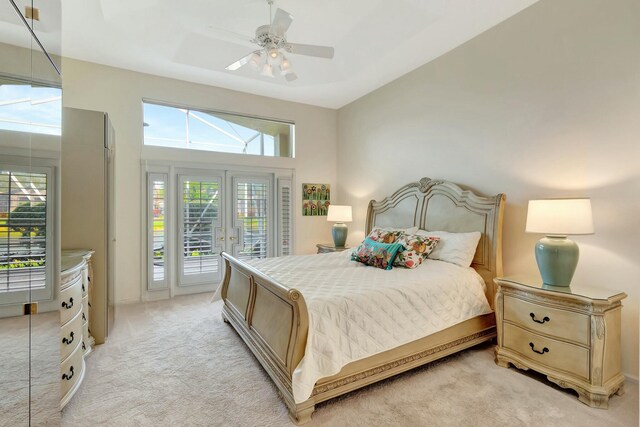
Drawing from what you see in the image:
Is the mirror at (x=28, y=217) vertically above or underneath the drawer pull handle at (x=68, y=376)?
above

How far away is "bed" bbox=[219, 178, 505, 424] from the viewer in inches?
74.7

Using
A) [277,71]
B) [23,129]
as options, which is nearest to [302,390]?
[23,129]

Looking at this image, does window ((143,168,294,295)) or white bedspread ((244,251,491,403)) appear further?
window ((143,168,294,295))

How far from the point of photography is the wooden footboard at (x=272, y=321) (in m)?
1.87

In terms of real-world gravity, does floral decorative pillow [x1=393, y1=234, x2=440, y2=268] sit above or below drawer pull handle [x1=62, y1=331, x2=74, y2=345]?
above

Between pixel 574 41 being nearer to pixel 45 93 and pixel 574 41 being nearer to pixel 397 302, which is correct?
pixel 397 302

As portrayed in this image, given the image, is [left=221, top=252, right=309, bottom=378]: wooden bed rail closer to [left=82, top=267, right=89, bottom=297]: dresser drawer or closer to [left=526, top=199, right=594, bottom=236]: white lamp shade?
[left=82, top=267, right=89, bottom=297]: dresser drawer

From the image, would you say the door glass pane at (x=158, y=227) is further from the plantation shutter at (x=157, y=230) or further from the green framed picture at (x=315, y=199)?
the green framed picture at (x=315, y=199)

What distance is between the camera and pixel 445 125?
12.1 ft

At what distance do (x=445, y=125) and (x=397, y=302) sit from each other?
2442 mm

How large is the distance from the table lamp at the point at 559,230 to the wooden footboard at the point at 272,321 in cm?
192

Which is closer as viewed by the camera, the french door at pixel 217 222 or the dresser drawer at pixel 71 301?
the dresser drawer at pixel 71 301

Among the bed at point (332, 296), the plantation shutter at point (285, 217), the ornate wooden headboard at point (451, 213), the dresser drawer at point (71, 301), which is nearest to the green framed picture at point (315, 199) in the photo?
the plantation shutter at point (285, 217)

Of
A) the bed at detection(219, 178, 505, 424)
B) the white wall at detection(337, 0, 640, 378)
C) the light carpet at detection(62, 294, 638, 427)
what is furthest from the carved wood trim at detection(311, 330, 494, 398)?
the white wall at detection(337, 0, 640, 378)
